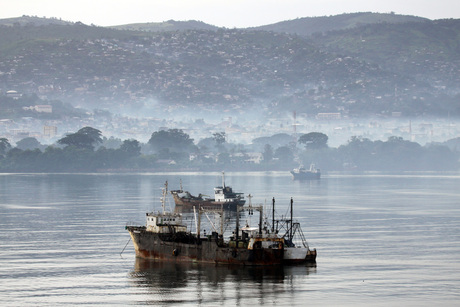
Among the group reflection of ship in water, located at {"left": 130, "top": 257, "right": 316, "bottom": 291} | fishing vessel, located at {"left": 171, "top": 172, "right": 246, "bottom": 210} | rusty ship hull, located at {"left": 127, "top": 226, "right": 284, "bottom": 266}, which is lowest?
reflection of ship in water, located at {"left": 130, "top": 257, "right": 316, "bottom": 291}

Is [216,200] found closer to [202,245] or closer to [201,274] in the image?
[202,245]

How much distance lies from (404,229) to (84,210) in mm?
52634

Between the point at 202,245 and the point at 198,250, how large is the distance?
571 mm

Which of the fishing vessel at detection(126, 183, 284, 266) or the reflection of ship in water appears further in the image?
the fishing vessel at detection(126, 183, 284, 266)

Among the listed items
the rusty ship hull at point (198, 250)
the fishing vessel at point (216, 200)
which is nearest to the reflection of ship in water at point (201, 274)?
the rusty ship hull at point (198, 250)

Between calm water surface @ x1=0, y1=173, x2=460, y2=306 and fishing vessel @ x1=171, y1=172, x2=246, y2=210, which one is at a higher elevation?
fishing vessel @ x1=171, y1=172, x2=246, y2=210

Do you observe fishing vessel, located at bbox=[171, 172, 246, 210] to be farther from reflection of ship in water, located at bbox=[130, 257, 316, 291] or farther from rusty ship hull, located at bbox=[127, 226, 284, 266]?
reflection of ship in water, located at bbox=[130, 257, 316, 291]

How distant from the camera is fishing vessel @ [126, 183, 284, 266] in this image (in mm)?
84938

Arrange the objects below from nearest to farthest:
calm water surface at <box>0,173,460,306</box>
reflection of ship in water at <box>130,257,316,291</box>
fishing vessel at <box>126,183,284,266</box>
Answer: calm water surface at <box>0,173,460,306</box> → reflection of ship in water at <box>130,257,316,291</box> → fishing vessel at <box>126,183,284,266</box>

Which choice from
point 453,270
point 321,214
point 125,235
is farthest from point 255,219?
point 453,270

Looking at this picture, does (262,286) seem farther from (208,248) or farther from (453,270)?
(453,270)

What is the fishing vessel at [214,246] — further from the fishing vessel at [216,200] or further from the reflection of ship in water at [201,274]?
the fishing vessel at [216,200]

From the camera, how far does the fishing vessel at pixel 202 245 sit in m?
84.9

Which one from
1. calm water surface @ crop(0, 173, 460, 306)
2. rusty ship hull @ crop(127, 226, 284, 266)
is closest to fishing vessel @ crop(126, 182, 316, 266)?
rusty ship hull @ crop(127, 226, 284, 266)
